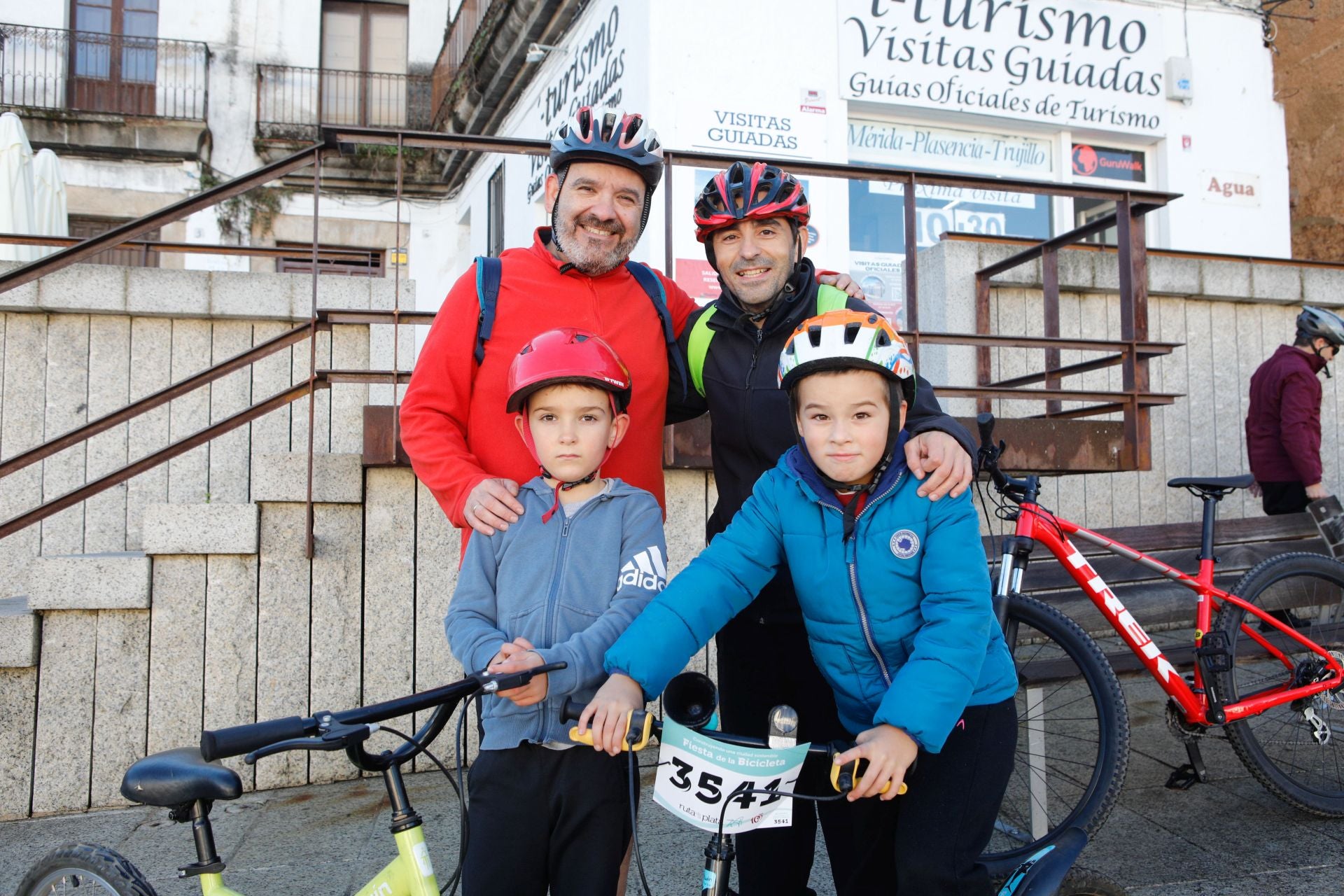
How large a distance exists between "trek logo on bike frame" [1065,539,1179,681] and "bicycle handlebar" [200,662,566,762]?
2447mm

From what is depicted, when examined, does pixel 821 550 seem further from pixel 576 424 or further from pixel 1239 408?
pixel 1239 408

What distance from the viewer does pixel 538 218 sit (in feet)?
32.1

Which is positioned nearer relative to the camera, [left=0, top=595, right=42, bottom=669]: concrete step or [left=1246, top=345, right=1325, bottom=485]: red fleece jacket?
[left=0, top=595, right=42, bottom=669]: concrete step

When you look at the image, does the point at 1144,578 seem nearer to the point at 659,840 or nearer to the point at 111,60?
the point at 659,840

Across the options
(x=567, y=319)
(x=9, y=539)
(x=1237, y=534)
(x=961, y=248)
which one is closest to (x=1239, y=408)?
(x=961, y=248)

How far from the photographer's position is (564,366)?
215 centimetres

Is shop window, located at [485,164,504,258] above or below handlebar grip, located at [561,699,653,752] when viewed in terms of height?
above

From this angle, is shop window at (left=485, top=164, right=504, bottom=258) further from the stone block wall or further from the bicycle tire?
the bicycle tire

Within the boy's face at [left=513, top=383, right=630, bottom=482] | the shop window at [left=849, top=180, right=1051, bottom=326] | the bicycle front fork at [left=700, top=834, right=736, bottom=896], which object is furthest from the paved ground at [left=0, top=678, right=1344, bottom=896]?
the shop window at [left=849, top=180, right=1051, bottom=326]

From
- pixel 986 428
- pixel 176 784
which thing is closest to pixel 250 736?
pixel 176 784

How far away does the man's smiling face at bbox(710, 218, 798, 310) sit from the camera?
2.43 meters

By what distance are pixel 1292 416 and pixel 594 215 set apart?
4848mm

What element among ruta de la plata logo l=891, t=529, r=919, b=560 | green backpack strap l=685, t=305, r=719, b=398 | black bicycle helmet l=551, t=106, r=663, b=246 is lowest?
ruta de la plata logo l=891, t=529, r=919, b=560

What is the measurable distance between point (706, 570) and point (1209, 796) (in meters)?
3.03
